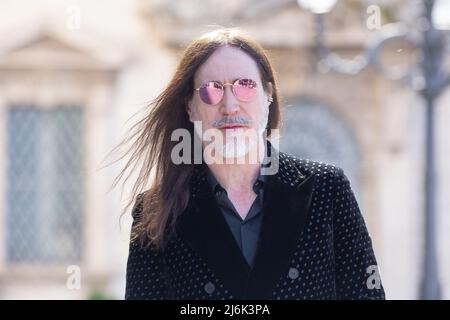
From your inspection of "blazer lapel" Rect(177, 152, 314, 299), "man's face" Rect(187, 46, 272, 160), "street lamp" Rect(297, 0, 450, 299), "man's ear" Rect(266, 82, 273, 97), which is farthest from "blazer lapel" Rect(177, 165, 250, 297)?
"street lamp" Rect(297, 0, 450, 299)

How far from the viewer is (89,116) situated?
12.8m

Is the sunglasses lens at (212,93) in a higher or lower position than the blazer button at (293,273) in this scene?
higher

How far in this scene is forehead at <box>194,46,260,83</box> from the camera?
126 inches

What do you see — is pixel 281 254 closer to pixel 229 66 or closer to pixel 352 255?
pixel 352 255

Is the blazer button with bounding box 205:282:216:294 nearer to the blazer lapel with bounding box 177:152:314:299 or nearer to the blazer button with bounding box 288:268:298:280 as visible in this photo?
the blazer lapel with bounding box 177:152:314:299

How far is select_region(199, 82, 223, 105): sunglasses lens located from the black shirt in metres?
0.21

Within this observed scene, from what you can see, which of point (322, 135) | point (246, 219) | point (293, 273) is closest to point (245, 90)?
point (246, 219)

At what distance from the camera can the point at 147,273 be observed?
3.17 m

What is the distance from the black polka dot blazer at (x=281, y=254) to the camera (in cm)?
309

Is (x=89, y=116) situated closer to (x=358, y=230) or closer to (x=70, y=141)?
(x=70, y=141)

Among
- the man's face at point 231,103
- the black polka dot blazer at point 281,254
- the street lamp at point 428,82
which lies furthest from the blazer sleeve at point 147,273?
the street lamp at point 428,82

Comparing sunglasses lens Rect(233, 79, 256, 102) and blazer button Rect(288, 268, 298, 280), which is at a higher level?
sunglasses lens Rect(233, 79, 256, 102)

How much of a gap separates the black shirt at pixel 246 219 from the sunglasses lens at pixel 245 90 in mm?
210

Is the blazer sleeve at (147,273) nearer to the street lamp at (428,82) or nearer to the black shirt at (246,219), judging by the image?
the black shirt at (246,219)
